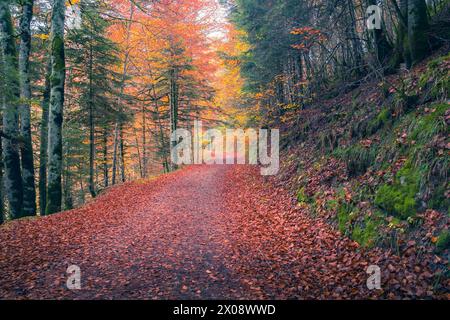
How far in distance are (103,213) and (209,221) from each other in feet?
13.6

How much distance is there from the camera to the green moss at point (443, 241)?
4718mm

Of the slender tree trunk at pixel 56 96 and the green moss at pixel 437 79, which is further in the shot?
the slender tree trunk at pixel 56 96

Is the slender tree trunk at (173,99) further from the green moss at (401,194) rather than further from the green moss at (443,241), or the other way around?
the green moss at (443,241)

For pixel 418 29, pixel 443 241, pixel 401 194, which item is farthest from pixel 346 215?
pixel 418 29

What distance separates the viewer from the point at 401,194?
6094 millimetres

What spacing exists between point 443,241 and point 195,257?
4.70 m

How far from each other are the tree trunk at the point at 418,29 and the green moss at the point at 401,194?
4.74 meters

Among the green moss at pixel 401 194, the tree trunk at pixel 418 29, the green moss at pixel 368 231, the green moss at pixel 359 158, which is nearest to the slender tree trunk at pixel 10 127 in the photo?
the green moss at pixel 359 158

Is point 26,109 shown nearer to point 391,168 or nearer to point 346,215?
point 346,215

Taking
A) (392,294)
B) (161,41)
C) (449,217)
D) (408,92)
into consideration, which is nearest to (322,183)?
(408,92)

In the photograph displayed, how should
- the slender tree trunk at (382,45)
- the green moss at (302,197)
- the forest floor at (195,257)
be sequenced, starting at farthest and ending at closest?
the slender tree trunk at (382,45)
the green moss at (302,197)
the forest floor at (195,257)

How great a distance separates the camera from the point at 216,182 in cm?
1652

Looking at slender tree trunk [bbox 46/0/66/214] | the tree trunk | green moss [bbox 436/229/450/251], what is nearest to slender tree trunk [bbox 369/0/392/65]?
the tree trunk
